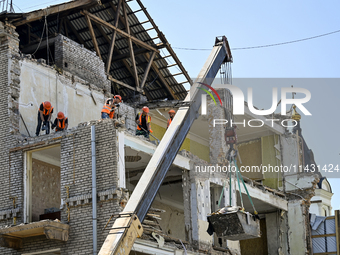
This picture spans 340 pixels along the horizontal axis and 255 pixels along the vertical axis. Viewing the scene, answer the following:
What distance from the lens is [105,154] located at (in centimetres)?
1700

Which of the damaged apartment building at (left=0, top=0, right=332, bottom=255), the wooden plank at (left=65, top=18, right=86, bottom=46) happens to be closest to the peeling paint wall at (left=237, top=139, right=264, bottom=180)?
the damaged apartment building at (left=0, top=0, right=332, bottom=255)

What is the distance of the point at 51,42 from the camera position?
72.5 feet

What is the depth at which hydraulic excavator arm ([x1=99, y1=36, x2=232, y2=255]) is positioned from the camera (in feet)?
38.2

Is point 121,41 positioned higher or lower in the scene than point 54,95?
higher

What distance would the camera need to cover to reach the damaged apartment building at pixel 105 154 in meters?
16.8

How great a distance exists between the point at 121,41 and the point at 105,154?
10.8 meters

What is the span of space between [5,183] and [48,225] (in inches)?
109

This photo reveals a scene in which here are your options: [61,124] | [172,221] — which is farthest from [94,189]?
[172,221]

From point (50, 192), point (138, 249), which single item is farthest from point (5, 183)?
point (138, 249)

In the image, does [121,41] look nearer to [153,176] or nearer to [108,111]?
[108,111]

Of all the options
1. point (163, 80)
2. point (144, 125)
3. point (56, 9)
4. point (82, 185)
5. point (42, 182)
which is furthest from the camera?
point (163, 80)

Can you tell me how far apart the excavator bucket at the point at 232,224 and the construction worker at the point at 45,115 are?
22.4 ft

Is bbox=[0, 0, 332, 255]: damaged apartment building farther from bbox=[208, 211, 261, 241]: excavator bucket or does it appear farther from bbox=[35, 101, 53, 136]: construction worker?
bbox=[208, 211, 261, 241]: excavator bucket

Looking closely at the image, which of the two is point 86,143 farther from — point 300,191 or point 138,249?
point 300,191
